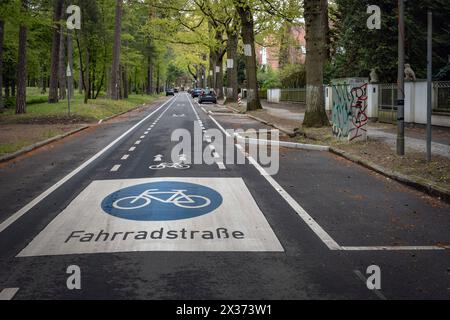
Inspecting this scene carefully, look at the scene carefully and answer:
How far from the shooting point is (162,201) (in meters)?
8.80

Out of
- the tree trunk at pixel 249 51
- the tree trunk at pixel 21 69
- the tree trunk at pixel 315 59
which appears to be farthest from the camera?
the tree trunk at pixel 249 51

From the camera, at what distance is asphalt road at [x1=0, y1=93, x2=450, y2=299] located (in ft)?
16.5

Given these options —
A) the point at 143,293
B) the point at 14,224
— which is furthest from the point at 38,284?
the point at 14,224

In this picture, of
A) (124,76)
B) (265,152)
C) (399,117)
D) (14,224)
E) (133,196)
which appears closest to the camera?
(14,224)

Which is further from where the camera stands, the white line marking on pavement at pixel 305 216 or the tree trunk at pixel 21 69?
the tree trunk at pixel 21 69

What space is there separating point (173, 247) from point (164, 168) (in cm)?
628

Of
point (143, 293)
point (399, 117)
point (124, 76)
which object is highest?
point (124, 76)

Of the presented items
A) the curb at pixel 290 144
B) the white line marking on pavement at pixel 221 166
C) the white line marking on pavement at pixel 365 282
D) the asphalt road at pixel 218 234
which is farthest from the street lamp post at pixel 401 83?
the white line marking on pavement at pixel 365 282

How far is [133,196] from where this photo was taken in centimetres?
923

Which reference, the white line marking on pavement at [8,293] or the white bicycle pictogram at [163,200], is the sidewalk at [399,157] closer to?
the white bicycle pictogram at [163,200]

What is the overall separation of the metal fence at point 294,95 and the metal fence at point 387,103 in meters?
17.4

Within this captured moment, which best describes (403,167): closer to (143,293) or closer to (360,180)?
(360,180)

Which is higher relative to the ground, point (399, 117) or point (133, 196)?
point (399, 117)

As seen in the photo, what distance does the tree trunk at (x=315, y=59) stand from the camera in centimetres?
2058
